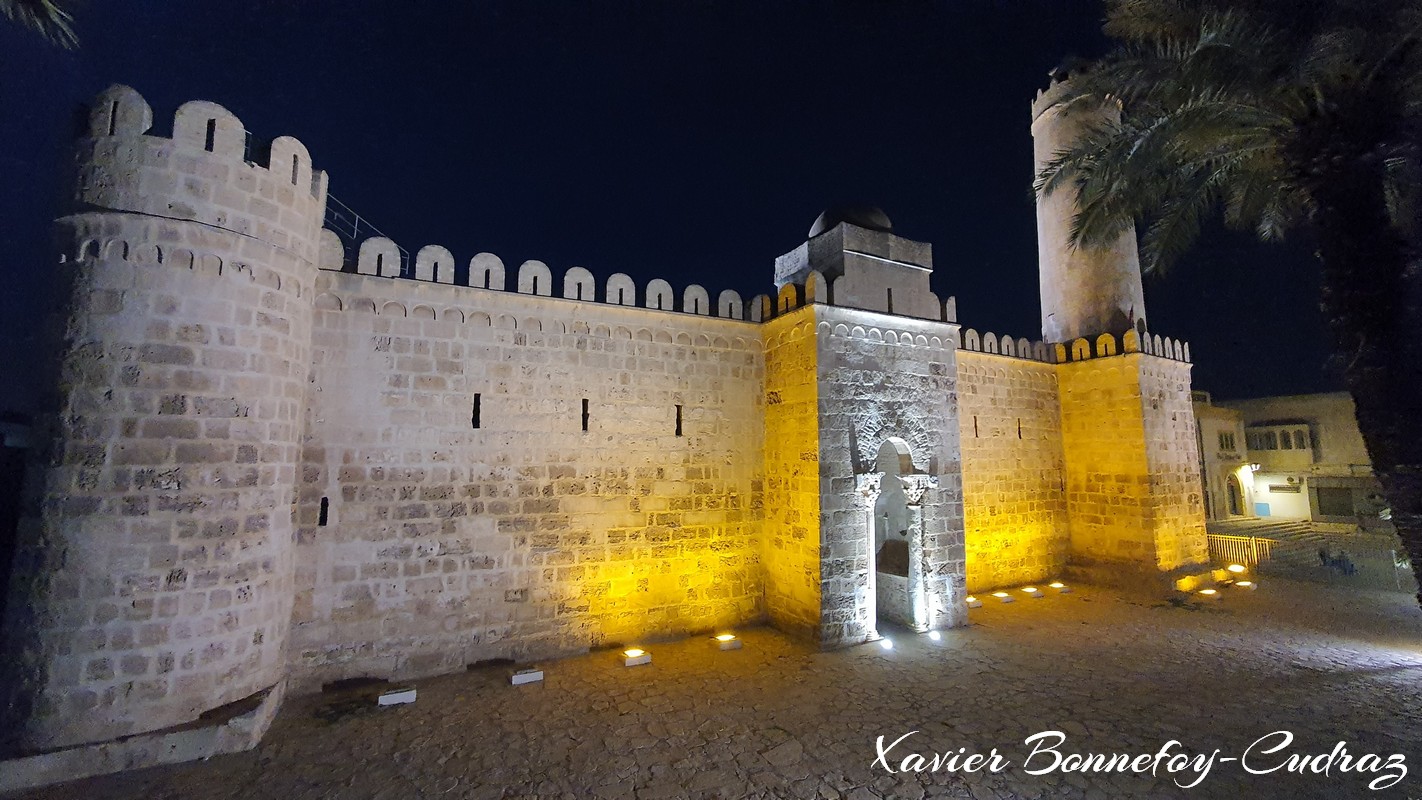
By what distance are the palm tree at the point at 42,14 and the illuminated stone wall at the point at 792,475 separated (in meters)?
7.90

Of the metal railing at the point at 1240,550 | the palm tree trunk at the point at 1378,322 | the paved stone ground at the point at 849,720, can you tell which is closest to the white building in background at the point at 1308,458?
the metal railing at the point at 1240,550

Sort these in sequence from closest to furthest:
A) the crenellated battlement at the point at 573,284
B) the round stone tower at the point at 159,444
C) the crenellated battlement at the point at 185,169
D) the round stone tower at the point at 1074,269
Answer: the round stone tower at the point at 159,444 < the crenellated battlement at the point at 185,169 < the crenellated battlement at the point at 573,284 < the round stone tower at the point at 1074,269

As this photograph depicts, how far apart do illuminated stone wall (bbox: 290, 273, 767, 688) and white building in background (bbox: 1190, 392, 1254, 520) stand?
2498 cm

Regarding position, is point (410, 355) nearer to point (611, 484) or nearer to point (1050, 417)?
point (611, 484)

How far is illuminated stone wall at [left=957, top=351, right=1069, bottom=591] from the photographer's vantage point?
35.3 feet

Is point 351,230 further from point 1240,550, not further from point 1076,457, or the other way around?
point 1240,550

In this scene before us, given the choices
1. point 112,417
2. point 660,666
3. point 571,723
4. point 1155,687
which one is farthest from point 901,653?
point 112,417

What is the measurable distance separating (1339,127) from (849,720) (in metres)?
6.95

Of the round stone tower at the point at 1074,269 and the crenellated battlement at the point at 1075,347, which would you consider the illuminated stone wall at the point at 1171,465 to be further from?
the round stone tower at the point at 1074,269

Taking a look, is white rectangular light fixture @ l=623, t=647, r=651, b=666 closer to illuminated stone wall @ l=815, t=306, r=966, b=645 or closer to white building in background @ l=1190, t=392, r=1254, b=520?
illuminated stone wall @ l=815, t=306, r=966, b=645

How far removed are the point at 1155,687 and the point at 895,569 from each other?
3573mm

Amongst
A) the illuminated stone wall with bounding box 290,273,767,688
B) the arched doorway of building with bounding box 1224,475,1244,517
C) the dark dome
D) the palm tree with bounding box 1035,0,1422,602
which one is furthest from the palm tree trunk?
the arched doorway of building with bounding box 1224,475,1244,517

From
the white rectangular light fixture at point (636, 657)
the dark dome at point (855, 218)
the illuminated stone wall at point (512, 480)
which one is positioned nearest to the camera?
the illuminated stone wall at point (512, 480)

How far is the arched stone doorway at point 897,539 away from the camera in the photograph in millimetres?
7828
